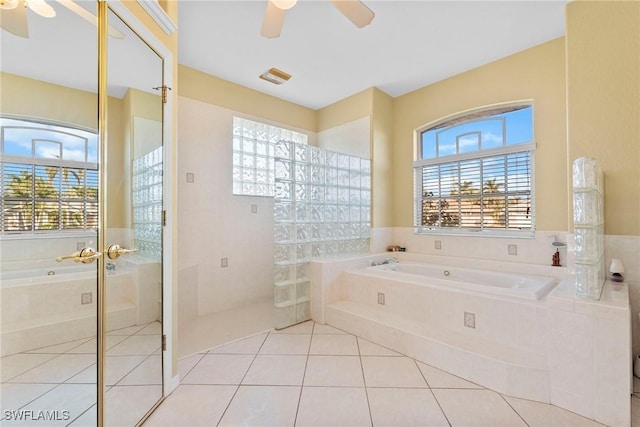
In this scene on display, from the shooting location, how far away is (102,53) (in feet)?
4.16

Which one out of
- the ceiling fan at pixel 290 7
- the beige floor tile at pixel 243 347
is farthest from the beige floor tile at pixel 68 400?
the ceiling fan at pixel 290 7

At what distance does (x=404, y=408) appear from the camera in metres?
1.54

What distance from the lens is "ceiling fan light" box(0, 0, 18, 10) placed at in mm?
1032

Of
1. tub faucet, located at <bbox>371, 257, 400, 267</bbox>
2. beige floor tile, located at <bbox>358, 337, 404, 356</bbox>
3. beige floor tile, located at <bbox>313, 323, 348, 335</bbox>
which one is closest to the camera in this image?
beige floor tile, located at <bbox>358, 337, 404, 356</bbox>

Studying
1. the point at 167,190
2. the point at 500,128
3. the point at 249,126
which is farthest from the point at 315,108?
the point at 167,190

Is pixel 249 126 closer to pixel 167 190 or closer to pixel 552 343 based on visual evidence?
pixel 167 190

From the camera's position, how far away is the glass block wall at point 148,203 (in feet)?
5.28

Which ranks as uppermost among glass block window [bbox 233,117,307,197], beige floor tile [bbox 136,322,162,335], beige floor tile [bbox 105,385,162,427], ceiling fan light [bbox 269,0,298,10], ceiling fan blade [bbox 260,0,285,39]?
ceiling fan blade [bbox 260,0,285,39]

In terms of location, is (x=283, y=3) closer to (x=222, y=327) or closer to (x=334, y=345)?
(x=334, y=345)

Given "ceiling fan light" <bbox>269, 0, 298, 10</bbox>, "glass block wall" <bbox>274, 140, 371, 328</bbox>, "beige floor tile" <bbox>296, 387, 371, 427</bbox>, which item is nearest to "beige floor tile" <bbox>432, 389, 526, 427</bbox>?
"beige floor tile" <bbox>296, 387, 371, 427</bbox>

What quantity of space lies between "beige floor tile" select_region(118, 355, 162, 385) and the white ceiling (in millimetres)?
2630

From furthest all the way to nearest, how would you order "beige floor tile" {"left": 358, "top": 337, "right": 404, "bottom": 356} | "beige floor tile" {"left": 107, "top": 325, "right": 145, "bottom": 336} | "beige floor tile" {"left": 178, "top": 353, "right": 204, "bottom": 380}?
"beige floor tile" {"left": 358, "top": 337, "right": 404, "bottom": 356} < "beige floor tile" {"left": 178, "top": 353, "right": 204, "bottom": 380} < "beige floor tile" {"left": 107, "top": 325, "right": 145, "bottom": 336}

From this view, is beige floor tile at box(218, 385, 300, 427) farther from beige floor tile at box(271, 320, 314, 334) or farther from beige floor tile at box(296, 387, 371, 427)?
beige floor tile at box(271, 320, 314, 334)

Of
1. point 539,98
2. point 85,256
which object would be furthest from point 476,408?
point 539,98
